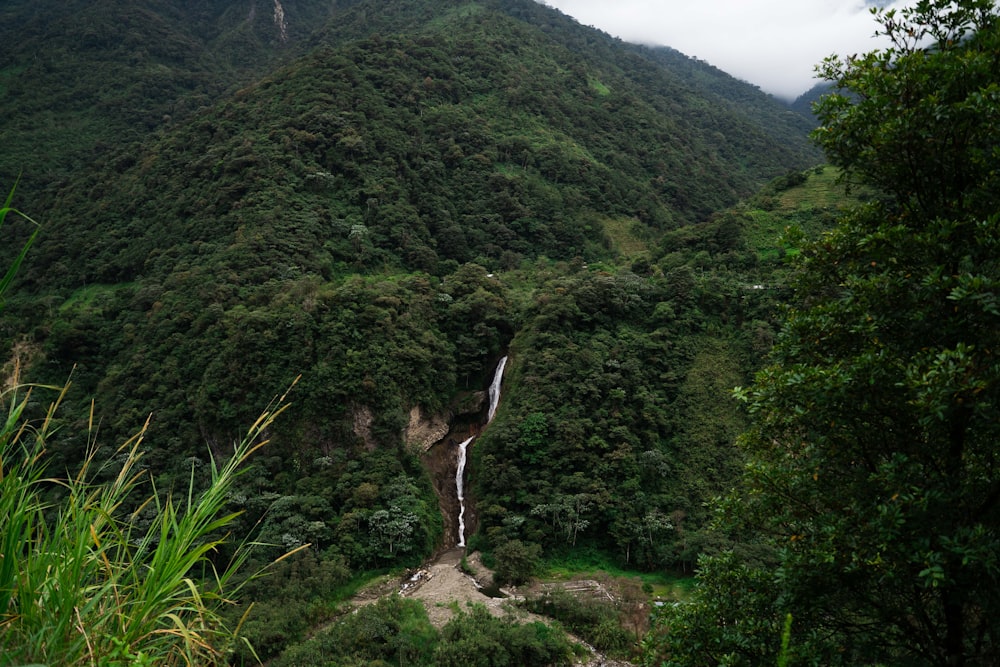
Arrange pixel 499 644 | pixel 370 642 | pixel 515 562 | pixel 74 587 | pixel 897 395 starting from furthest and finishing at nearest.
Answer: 1. pixel 515 562
2. pixel 370 642
3. pixel 499 644
4. pixel 897 395
5. pixel 74 587

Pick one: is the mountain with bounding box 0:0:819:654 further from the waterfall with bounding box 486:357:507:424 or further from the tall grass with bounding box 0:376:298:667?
the tall grass with bounding box 0:376:298:667

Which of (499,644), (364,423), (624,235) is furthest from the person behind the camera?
(624,235)

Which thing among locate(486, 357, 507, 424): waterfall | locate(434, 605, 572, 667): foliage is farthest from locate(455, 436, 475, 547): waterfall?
locate(434, 605, 572, 667): foliage

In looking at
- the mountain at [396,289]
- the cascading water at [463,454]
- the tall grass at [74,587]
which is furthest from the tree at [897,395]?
the cascading water at [463,454]

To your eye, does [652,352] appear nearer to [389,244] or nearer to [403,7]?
[389,244]

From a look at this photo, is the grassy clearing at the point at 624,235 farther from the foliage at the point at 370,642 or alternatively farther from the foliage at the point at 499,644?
the foliage at the point at 370,642

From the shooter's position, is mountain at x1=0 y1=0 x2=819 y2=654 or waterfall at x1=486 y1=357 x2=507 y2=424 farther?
waterfall at x1=486 y1=357 x2=507 y2=424

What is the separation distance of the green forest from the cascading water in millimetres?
411

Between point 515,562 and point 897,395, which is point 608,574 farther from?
point 897,395

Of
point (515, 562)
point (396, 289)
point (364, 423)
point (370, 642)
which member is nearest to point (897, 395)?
point (370, 642)

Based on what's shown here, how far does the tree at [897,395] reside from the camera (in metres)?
3.44

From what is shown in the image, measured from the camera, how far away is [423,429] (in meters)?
26.6

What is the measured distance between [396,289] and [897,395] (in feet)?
88.8

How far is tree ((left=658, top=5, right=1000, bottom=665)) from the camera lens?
344 centimetres
